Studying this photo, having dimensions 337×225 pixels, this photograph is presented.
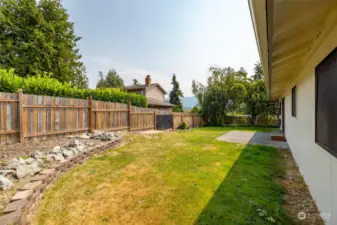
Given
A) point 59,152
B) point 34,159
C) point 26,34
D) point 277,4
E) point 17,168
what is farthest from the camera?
point 26,34

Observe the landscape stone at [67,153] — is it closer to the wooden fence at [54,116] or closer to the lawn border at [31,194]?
the lawn border at [31,194]

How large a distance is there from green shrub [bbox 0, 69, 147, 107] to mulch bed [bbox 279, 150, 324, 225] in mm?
8202

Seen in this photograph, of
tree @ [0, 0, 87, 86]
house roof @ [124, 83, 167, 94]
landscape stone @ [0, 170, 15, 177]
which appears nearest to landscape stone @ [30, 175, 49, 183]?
landscape stone @ [0, 170, 15, 177]

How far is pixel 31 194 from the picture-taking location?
2.68 metres

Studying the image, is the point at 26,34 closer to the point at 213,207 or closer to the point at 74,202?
the point at 74,202

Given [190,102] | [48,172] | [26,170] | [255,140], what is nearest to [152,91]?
[255,140]

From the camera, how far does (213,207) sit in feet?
8.87

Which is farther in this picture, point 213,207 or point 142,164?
point 142,164

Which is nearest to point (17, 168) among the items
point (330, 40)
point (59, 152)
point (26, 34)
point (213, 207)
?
point (59, 152)

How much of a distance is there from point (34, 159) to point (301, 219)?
475 centimetres

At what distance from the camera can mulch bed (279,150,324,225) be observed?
8.23 feet

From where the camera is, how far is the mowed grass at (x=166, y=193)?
2467 mm

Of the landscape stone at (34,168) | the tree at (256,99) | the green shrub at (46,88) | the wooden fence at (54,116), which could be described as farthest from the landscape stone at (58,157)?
the tree at (256,99)

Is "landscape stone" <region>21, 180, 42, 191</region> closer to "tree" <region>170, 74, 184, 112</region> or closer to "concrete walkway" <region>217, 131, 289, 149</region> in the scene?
"concrete walkway" <region>217, 131, 289, 149</region>
